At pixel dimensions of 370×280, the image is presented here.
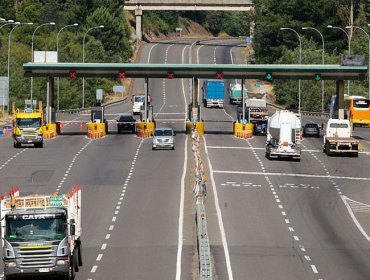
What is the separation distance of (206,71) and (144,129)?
7.83 metres

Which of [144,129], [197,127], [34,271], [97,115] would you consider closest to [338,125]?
[197,127]

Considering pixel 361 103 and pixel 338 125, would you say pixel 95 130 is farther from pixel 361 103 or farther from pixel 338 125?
pixel 361 103

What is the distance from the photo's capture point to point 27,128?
285 feet

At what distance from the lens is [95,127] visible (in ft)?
325

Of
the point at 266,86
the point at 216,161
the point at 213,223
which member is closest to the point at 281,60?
the point at 266,86

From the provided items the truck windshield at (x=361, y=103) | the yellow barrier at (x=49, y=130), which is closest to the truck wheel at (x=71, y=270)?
the yellow barrier at (x=49, y=130)

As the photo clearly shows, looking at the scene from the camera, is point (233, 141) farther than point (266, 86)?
No

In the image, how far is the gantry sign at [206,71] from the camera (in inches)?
3907

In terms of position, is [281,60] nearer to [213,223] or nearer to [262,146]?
[262,146]

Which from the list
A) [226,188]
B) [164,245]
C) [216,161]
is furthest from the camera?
[216,161]

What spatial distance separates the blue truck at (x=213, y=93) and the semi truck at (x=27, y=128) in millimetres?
60920

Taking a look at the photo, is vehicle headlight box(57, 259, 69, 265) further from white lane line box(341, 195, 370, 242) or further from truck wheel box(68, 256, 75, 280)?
white lane line box(341, 195, 370, 242)

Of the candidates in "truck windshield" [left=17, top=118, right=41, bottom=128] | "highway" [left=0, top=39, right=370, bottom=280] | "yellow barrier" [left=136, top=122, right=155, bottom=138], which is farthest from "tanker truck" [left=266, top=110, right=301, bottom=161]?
"yellow barrier" [left=136, top=122, right=155, bottom=138]

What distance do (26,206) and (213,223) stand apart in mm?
16083
